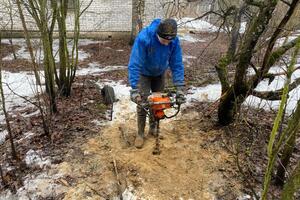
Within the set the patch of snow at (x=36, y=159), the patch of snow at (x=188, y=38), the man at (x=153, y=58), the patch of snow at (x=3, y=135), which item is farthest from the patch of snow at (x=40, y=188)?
the patch of snow at (x=188, y=38)

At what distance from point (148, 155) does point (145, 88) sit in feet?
3.24

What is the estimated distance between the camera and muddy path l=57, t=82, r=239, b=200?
387 centimetres

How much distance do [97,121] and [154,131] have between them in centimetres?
117

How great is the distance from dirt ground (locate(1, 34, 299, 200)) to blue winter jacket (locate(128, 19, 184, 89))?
105 cm

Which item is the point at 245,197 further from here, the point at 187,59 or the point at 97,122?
the point at 187,59

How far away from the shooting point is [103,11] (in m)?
15.1

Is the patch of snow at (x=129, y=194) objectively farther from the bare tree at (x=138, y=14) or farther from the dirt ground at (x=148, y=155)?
the bare tree at (x=138, y=14)

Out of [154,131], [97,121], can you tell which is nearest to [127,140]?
[154,131]

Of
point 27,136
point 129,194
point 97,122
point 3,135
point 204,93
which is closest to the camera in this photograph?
point 129,194

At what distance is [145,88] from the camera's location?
4.79 m

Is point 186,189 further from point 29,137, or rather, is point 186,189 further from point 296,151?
point 29,137

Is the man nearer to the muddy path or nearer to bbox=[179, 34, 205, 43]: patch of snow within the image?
the muddy path

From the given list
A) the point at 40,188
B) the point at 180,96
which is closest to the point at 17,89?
the point at 40,188

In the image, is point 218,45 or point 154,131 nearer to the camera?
point 154,131
